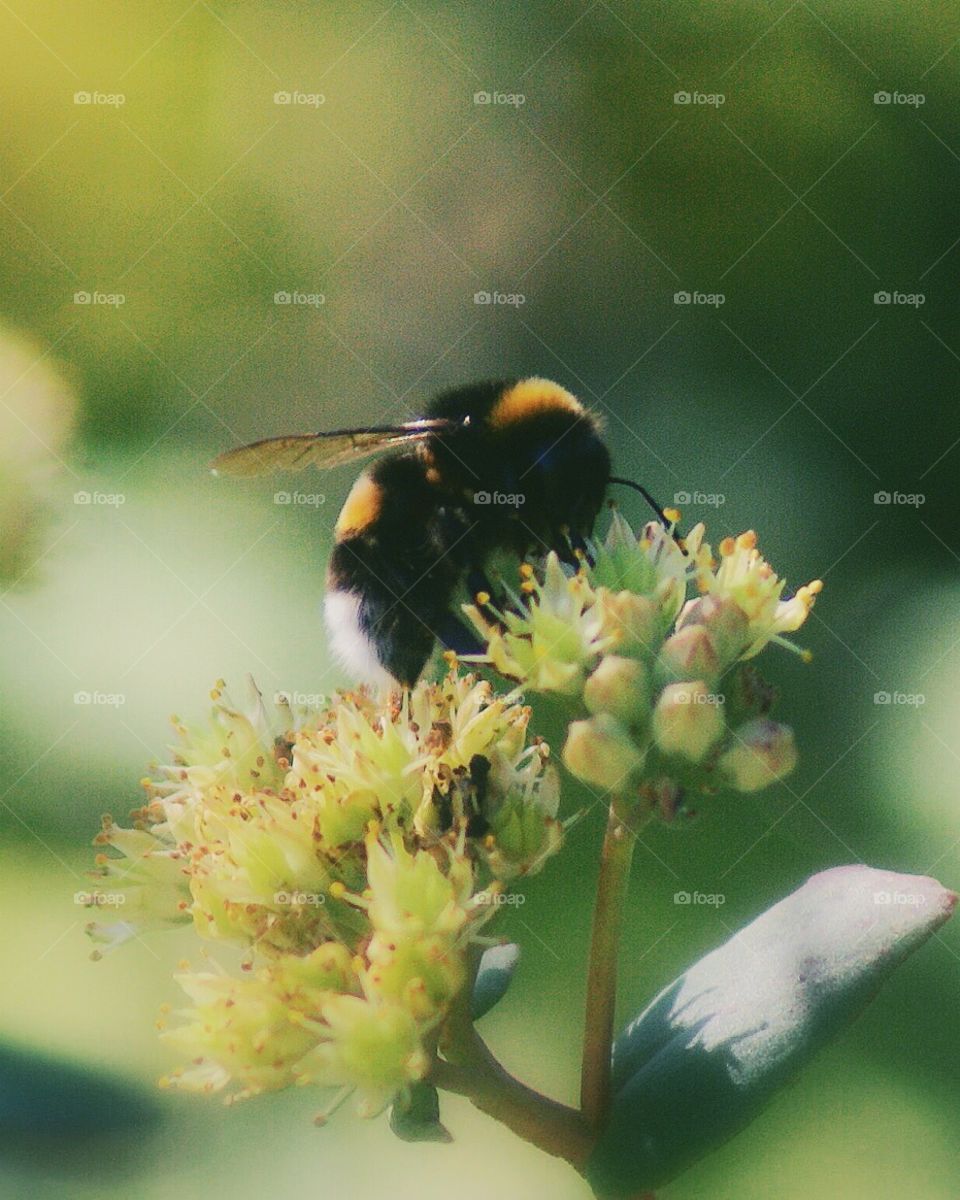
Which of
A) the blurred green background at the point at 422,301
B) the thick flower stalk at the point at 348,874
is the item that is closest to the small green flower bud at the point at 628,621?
the thick flower stalk at the point at 348,874

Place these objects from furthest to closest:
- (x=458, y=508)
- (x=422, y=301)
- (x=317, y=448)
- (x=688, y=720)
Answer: (x=422, y=301) < (x=458, y=508) < (x=317, y=448) < (x=688, y=720)

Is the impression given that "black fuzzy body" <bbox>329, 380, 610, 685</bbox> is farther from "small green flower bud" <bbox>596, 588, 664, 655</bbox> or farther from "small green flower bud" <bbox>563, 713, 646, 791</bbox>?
"small green flower bud" <bbox>563, 713, 646, 791</bbox>

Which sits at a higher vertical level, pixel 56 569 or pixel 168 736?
pixel 56 569

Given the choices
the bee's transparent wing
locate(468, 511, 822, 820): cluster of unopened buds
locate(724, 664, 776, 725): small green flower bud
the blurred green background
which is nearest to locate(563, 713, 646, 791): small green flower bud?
locate(468, 511, 822, 820): cluster of unopened buds

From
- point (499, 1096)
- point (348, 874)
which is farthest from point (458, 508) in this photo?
point (499, 1096)

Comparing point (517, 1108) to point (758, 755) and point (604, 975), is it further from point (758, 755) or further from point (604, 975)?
point (758, 755)

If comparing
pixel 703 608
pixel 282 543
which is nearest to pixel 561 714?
pixel 703 608

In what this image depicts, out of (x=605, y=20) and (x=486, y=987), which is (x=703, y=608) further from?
(x=605, y=20)

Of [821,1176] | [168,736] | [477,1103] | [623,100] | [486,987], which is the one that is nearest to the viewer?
[477,1103]
